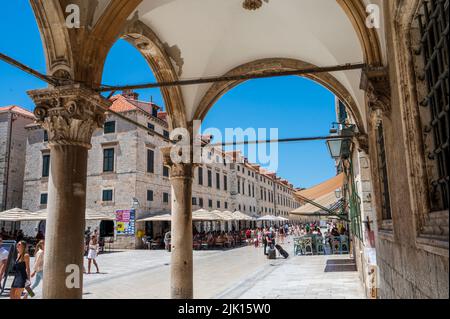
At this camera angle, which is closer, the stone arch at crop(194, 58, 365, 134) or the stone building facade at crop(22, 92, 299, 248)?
the stone arch at crop(194, 58, 365, 134)

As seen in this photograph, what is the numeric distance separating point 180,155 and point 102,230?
781 inches

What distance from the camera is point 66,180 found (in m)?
4.54

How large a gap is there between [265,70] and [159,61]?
249 centimetres

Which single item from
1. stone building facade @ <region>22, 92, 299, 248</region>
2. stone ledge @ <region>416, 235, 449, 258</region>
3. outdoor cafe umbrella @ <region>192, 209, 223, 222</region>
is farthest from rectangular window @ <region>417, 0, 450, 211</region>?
stone building facade @ <region>22, 92, 299, 248</region>

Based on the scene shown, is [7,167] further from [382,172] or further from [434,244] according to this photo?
[434,244]

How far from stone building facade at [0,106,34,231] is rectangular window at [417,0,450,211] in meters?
30.4

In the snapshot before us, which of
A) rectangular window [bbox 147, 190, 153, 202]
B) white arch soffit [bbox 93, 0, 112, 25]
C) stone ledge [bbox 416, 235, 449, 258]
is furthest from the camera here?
rectangular window [bbox 147, 190, 153, 202]

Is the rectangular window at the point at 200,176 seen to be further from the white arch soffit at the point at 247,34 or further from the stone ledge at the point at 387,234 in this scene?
the stone ledge at the point at 387,234

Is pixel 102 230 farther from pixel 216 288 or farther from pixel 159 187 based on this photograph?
pixel 216 288

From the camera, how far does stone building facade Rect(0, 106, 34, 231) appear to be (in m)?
28.2

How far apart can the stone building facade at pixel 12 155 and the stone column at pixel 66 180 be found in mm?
26933

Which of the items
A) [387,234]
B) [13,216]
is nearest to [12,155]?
[13,216]

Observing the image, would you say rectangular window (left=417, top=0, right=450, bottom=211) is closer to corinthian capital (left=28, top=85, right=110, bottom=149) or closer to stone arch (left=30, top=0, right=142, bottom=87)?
corinthian capital (left=28, top=85, right=110, bottom=149)

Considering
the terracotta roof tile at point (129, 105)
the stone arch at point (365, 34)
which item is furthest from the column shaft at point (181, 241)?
the terracotta roof tile at point (129, 105)
